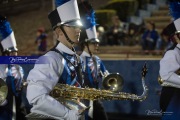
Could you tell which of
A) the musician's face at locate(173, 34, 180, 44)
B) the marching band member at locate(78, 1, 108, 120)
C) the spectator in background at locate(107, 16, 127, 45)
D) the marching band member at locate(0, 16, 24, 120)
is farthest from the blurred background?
the musician's face at locate(173, 34, 180, 44)

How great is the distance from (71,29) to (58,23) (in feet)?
0.40

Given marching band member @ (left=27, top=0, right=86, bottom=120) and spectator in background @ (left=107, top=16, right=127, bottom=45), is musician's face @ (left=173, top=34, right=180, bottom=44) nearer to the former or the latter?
marching band member @ (left=27, top=0, right=86, bottom=120)

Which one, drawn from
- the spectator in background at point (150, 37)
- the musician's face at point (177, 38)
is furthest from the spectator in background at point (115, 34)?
the musician's face at point (177, 38)

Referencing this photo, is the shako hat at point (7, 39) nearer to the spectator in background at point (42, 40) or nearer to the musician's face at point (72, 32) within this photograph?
the musician's face at point (72, 32)

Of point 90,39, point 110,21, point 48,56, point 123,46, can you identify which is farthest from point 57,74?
point 110,21

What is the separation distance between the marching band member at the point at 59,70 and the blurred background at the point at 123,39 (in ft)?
0.82

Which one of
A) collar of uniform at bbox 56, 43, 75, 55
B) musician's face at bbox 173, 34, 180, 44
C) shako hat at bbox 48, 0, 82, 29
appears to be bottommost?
musician's face at bbox 173, 34, 180, 44

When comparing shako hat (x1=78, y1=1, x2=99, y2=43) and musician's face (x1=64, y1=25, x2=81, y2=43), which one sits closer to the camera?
musician's face (x1=64, y1=25, x2=81, y2=43)

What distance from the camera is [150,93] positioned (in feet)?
24.5

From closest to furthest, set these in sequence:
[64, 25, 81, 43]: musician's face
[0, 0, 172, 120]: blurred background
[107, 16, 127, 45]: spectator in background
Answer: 1. [64, 25, 81, 43]: musician's face
2. [0, 0, 172, 120]: blurred background
3. [107, 16, 127, 45]: spectator in background

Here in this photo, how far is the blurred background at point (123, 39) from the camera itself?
5018 millimetres

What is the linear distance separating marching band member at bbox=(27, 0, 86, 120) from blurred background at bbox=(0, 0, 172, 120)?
0.82 feet

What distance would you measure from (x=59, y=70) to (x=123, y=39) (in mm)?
9903

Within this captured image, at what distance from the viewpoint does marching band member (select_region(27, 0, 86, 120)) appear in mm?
3176
